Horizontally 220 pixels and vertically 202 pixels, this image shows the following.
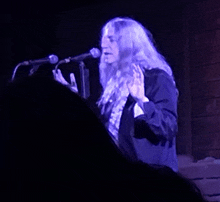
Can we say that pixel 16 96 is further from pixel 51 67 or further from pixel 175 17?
pixel 175 17

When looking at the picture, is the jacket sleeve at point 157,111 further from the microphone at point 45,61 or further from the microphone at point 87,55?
the microphone at point 45,61

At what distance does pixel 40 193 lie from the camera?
1.46 ft

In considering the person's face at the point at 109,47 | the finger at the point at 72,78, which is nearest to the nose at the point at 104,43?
the person's face at the point at 109,47

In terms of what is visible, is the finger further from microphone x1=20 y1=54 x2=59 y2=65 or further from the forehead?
the forehead

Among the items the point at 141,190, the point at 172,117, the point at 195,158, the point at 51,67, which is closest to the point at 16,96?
the point at 141,190

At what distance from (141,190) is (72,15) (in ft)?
5.29

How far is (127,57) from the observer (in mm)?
1687

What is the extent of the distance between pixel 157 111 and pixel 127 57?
30 centimetres

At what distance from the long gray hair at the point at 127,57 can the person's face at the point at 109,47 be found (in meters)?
0.02

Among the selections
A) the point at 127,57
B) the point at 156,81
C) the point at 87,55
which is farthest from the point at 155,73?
the point at 87,55

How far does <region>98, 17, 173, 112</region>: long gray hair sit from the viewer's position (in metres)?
1.67

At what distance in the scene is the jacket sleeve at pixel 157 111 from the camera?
1.53 metres

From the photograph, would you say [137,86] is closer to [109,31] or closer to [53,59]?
[109,31]

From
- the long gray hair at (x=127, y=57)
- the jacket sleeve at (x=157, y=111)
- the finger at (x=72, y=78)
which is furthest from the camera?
the finger at (x=72, y=78)
